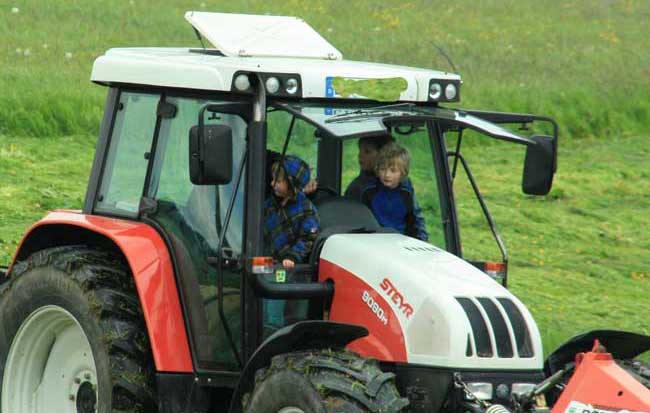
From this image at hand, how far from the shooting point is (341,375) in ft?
22.3

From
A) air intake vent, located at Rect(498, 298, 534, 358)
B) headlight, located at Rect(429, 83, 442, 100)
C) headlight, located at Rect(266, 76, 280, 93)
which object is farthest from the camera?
headlight, located at Rect(429, 83, 442, 100)

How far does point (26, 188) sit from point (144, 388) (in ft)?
29.6

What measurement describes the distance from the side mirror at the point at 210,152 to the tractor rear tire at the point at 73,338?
122 centimetres

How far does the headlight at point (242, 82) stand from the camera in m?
7.51

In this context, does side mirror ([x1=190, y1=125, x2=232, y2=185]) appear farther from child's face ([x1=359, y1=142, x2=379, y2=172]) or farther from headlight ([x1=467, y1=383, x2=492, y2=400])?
headlight ([x1=467, y1=383, x2=492, y2=400])

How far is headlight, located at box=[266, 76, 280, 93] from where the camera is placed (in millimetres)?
7496

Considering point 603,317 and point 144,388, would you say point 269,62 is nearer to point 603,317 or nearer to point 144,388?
point 144,388

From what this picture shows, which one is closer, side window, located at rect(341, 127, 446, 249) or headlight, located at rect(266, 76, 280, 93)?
headlight, located at rect(266, 76, 280, 93)

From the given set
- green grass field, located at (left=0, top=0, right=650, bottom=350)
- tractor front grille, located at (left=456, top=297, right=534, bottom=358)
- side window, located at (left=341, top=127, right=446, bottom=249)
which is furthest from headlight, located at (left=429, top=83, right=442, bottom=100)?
green grass field, located at (left=0, top=0, right=650, bottom=350)

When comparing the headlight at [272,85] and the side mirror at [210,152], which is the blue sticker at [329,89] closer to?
the headlight at [272,85]

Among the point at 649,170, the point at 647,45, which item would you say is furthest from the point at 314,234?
the point at 647,45

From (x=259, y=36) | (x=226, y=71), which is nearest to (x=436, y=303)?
(x=226, y=71)

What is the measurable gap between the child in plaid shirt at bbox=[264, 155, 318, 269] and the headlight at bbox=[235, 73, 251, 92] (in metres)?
0.44

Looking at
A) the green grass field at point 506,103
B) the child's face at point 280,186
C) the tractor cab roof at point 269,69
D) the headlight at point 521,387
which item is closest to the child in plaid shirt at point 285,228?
the child's face at point 280,186
